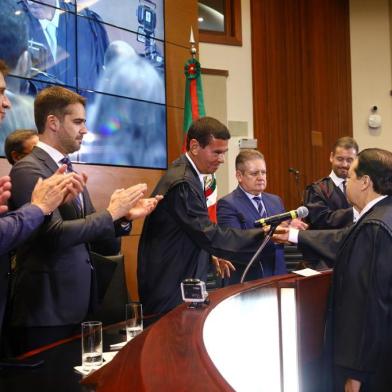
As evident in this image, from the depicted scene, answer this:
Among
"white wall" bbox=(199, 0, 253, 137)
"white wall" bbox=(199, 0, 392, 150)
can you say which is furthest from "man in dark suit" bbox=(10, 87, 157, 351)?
"white wall" bbox=(199, 0, 392, 150)

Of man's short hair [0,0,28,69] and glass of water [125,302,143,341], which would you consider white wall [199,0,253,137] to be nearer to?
man's short hair [0,0,28,69]

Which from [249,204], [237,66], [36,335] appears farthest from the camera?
[237,66]

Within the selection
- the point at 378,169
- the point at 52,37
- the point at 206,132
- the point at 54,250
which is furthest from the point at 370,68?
the point at 54,250

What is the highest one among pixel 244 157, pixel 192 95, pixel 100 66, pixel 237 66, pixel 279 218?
pixel 237 66

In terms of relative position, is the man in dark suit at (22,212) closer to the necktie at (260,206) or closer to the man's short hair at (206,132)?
the man's short hair at (206,132)

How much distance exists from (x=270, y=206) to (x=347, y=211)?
0.58m

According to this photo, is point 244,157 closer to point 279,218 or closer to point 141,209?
point 141,209

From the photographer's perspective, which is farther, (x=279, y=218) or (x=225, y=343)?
(x=279, y=218)

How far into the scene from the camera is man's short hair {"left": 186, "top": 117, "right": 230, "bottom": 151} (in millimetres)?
2553

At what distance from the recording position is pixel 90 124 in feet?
15.2

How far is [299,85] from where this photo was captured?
7914 mm

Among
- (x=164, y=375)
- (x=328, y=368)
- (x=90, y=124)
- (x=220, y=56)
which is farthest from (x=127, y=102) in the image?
(x=164, y=375)

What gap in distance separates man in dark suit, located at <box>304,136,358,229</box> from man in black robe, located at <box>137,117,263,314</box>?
148 centimetres

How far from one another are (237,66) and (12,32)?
396 centimetres
